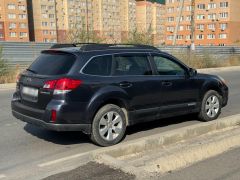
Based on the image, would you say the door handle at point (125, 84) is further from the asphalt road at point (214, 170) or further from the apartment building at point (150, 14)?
the apartment building at point (150, 14)

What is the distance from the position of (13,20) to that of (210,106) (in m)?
88.3

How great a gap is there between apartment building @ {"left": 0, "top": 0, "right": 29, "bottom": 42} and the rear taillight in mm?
86261

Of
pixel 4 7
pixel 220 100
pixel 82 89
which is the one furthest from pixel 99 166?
pixel 4 7

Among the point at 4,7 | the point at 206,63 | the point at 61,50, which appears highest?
the point at 4,7

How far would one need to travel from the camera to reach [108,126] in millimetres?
6469

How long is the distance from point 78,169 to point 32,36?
314ft

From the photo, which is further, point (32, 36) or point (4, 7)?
point (32, 36)

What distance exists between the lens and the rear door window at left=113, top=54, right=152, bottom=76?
6.73 m

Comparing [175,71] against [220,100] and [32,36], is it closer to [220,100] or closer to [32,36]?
[220,100]

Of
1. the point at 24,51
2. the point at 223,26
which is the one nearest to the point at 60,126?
the point at 24,51

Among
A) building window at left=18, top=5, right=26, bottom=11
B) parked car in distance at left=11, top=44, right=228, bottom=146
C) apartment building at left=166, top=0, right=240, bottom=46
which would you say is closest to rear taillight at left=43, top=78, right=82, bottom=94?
parked car in distance at left=11, top=44, right=228, bottom=146

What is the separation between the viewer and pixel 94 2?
105250 mm

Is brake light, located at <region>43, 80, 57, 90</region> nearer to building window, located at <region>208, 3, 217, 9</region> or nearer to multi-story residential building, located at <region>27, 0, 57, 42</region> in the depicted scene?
multi-story residential building, located at <region>27, 0, 57, 42</region>

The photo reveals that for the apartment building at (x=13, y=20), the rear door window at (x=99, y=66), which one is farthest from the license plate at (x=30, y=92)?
the apartment building at (x=13, y=20)
